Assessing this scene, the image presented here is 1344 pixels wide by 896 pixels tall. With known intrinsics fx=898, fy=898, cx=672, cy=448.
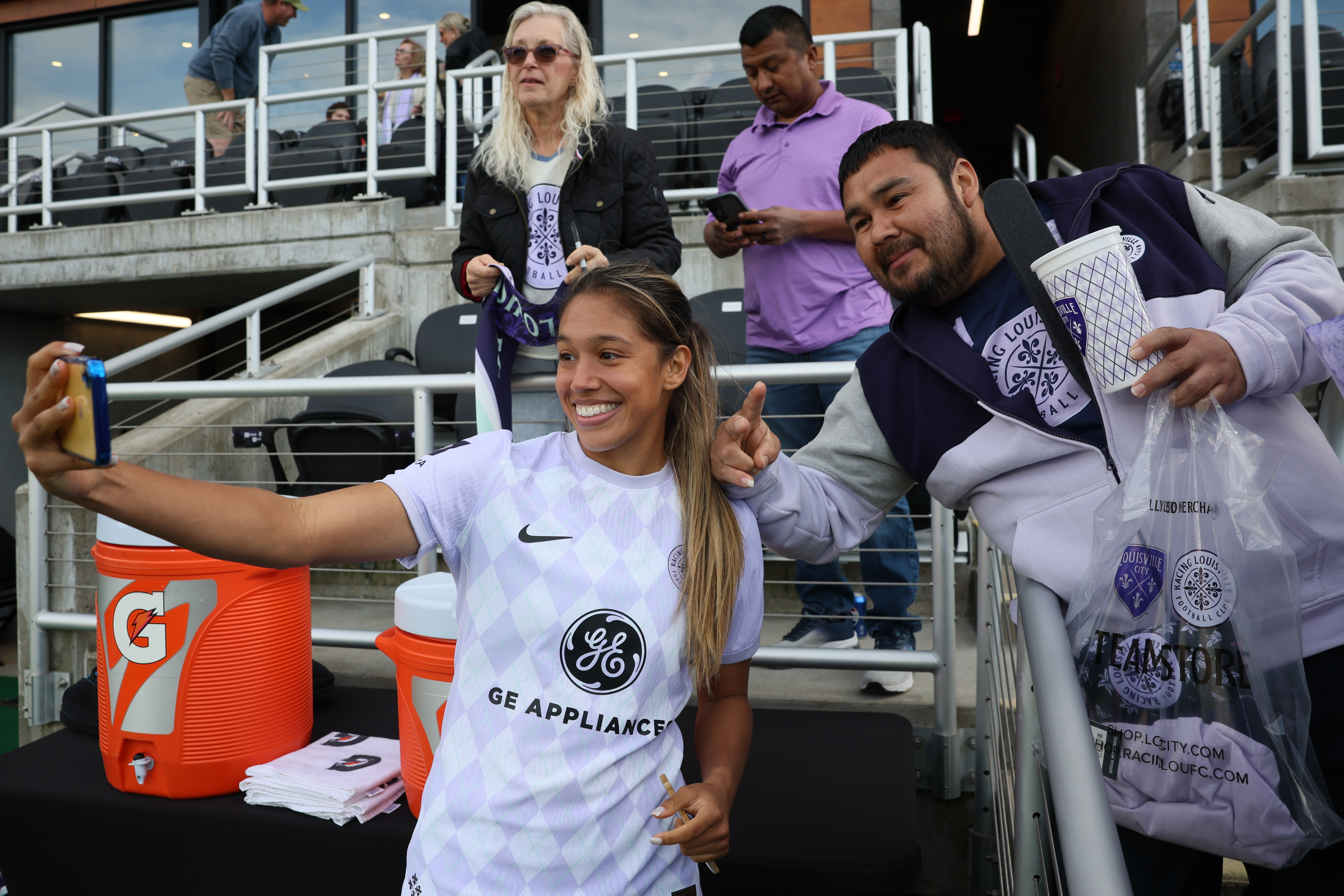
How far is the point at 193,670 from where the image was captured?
2107mm

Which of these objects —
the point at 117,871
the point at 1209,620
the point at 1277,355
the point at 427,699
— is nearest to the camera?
the point at 1209,620

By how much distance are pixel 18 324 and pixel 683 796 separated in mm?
10907

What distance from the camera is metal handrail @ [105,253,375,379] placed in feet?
11.5

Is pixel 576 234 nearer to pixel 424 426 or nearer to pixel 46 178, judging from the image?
pixel 424 426

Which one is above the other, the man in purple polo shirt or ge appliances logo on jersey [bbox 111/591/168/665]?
the man in purple polo shirt

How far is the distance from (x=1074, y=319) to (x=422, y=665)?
1.42 m

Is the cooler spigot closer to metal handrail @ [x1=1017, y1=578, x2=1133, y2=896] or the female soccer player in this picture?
the female soccer player

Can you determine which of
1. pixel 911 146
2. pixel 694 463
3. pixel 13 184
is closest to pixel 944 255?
pixel 911 146

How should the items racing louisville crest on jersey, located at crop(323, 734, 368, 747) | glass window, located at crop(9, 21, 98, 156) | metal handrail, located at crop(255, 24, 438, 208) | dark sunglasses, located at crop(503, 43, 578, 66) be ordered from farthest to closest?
glass window, located at crop(9, 21, 98, 156)
metal handrail, located at crop(255, 24, 438, 208)
dark sunglasses, located at crop(503, 43, 578, 66)
racing louisville crest on jersey, located at crop(323, 734, 368, 747)

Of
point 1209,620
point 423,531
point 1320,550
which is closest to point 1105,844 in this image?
point 1209,620

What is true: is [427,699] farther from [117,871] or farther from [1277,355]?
[1277,355]

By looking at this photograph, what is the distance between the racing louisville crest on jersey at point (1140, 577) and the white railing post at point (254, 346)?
4811 millimetres

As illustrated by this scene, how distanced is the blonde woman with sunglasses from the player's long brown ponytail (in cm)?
107

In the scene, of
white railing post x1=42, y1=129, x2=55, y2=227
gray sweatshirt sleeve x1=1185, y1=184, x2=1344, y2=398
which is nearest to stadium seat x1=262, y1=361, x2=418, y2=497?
gray sweatshirt sleeve x1=1185, y1=184, x2=1344, y2=398
